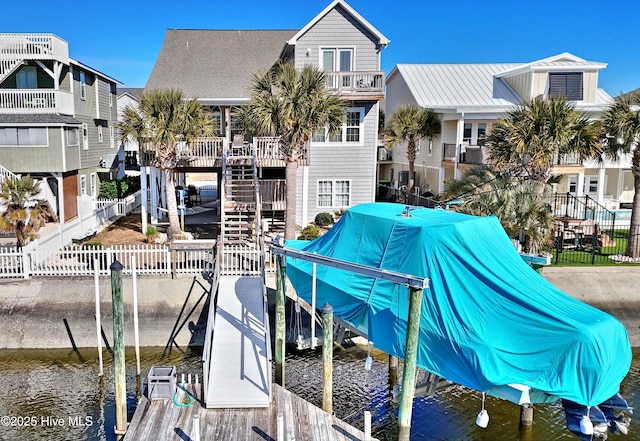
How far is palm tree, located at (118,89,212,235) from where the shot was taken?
21.9 meters

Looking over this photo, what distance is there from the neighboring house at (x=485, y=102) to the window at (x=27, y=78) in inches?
838

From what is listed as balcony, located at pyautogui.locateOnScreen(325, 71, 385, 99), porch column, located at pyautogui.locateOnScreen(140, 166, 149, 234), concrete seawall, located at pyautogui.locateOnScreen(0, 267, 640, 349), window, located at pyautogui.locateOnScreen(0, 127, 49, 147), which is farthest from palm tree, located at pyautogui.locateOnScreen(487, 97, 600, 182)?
window, located at pyautogui.locateOnScreen(0, 127, 49, 147)

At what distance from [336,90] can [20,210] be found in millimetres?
13845

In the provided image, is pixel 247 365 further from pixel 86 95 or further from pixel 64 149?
pixel 86 95

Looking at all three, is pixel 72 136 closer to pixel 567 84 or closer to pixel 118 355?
pixel 118 355

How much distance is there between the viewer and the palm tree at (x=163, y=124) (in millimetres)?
21938

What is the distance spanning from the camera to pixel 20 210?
1812 cm

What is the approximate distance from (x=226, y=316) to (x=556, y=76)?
86.9 feet

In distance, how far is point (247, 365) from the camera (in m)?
12.4

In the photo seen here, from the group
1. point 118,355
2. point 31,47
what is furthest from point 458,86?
point 118,355

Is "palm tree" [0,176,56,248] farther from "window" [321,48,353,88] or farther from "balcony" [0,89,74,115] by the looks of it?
"window" [321,48,353,88]

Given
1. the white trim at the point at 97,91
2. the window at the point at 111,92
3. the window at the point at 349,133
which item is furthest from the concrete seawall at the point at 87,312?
the window at the point at 111,92

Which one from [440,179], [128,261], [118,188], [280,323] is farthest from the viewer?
[118,188]

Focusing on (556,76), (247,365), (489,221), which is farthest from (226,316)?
(556,76)
